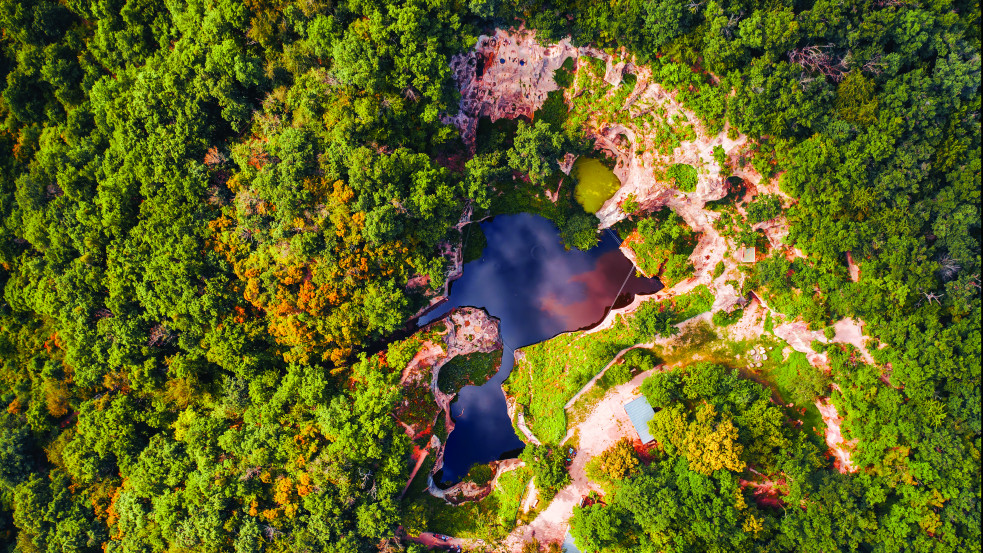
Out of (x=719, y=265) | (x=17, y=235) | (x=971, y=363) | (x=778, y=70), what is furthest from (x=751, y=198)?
(x=17, y=235)

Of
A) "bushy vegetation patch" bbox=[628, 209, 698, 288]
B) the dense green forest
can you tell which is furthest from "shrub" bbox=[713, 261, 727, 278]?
the dense green forest

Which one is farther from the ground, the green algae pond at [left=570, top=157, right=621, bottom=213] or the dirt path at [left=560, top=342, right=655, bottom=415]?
the green algae pond at [left=570, top=157, right=621, bottom=213]

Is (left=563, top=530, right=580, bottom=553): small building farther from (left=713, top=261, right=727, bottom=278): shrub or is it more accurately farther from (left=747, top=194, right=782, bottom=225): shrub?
(left=747, top=194, right=782, bottom=225): shrub

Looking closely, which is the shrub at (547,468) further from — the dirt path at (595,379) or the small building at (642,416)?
the small building at (642,416)

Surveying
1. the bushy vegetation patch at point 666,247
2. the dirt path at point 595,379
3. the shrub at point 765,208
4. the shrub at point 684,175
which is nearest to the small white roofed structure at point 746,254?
the shrub at point 765,208

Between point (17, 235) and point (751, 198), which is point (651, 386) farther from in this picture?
point (17, 235)

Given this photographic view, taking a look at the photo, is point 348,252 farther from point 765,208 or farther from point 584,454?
point 765,208

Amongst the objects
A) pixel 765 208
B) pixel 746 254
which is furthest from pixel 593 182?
pixel 746 254
